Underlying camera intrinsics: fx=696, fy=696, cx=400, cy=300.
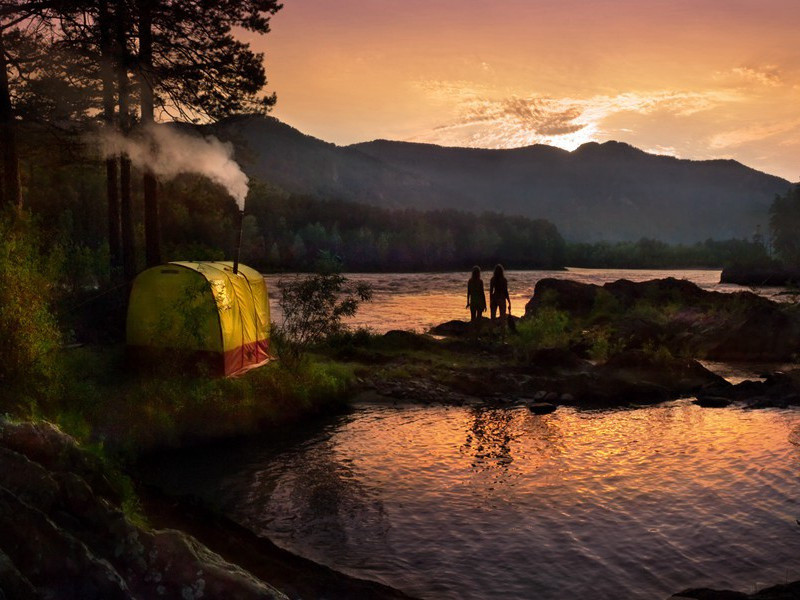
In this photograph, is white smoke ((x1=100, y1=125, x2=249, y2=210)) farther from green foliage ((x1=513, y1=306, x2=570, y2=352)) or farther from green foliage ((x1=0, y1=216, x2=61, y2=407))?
green foliage ((x1=513, y1=306, x2=570, y2=352))

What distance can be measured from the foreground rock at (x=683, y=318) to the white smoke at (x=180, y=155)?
42.6ft

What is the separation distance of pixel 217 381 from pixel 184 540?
29.0 feet

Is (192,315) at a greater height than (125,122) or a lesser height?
lesser

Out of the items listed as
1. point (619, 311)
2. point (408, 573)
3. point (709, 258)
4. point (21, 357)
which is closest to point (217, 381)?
point (21, 357)

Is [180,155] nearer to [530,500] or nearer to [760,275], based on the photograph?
[530,500]

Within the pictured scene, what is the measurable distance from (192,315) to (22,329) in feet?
12.4

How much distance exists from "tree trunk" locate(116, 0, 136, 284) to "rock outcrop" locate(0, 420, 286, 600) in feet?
45.6

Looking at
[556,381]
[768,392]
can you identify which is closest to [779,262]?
[768,392]

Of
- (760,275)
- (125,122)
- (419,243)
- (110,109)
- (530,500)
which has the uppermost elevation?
(419,243)

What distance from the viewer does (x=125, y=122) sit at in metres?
19.5

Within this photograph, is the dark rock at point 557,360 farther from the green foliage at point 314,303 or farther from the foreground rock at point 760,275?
the foreground rock at point 760,275

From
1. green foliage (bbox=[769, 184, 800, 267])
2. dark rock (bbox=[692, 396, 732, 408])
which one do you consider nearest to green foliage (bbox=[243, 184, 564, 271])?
green foliage (bbox=[769, 184, 800, 267])

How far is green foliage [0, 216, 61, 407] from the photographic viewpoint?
10.3 meters

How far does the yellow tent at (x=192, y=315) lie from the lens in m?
14.0
